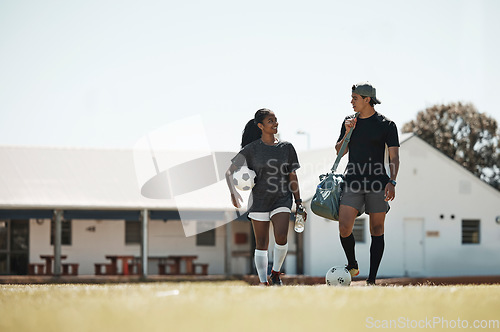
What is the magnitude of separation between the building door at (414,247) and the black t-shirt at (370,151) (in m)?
20.3

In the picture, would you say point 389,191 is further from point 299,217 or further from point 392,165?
point 299,217

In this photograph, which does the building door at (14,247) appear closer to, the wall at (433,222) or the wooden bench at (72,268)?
the wooden bench at (72,268)

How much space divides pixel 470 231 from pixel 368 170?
23145 millimetres

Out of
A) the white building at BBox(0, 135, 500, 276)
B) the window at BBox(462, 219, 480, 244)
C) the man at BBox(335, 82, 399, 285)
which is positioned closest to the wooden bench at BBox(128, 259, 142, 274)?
the white building at BBox(0, 135, 500, 276)

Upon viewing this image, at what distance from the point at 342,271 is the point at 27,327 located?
3811mm

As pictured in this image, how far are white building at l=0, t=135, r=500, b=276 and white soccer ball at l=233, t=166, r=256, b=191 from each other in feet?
56.1

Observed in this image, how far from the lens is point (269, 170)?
803 cm

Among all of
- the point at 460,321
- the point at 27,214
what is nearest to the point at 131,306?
the point at 460,321

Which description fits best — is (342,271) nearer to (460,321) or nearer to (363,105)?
(363,105)

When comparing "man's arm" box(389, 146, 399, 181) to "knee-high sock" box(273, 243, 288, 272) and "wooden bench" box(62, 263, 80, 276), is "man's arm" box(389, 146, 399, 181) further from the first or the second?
"wooden bench" box(62, 263, 80, 276)

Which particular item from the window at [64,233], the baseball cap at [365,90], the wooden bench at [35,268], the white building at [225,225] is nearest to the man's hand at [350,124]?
the baseball cap at [365,90]

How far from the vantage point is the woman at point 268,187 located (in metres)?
7.96

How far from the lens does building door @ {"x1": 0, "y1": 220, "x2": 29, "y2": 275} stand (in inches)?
1062

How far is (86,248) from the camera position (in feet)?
89.1
